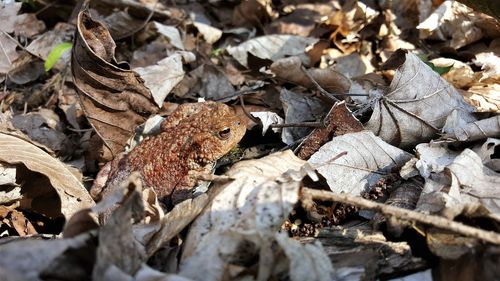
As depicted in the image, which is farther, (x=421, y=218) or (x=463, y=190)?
(x=463, y=190)

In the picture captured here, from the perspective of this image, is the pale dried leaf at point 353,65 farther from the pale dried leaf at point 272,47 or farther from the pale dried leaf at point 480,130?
the pale dried leaf at point 480,130

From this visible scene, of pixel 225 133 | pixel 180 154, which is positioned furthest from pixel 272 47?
pixel 180 154

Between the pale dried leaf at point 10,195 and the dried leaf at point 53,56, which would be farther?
the dried leaf at point 53,56

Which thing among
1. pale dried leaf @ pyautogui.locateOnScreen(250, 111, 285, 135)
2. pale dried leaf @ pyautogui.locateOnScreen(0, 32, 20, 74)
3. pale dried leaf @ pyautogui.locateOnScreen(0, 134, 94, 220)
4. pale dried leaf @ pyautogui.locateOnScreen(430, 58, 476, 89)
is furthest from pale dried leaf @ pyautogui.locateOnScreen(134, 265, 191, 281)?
pale dried leaf @ pyautogui.locateOnScreen(0, 32, 20, 74)

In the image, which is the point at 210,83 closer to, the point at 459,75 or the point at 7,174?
the point at 7,174

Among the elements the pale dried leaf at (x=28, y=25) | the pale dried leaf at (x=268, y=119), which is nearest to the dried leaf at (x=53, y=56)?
the pale dried leaf at (x=28, y=25)

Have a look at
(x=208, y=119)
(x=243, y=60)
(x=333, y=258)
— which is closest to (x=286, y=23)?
(x=243, y=60)
